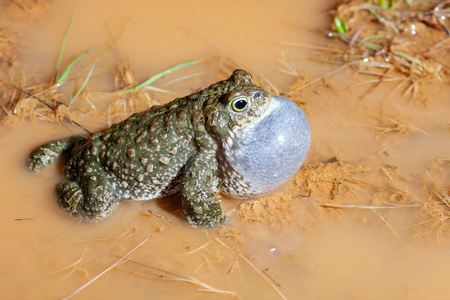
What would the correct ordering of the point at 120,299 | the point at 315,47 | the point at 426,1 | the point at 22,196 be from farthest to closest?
the point at 426,1 → the point at 315,47 → the point at 22,196 → the point at 120,299

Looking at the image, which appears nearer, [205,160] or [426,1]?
[205,160]

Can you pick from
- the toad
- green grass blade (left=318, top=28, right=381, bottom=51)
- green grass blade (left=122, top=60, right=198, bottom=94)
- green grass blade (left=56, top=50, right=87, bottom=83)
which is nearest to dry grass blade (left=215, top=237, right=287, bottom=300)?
the toad

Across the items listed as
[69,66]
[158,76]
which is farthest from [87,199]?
[69,66]

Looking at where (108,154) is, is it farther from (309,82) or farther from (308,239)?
(309,82)

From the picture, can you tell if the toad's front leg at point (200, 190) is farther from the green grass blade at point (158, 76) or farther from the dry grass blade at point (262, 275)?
the green grass blade at point (158, 76)

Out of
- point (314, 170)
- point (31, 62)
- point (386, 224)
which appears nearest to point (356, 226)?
point (386, 224)

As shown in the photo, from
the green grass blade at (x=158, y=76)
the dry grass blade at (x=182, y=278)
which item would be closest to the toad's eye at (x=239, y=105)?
the dry grass blade at (x=182, y=278)
